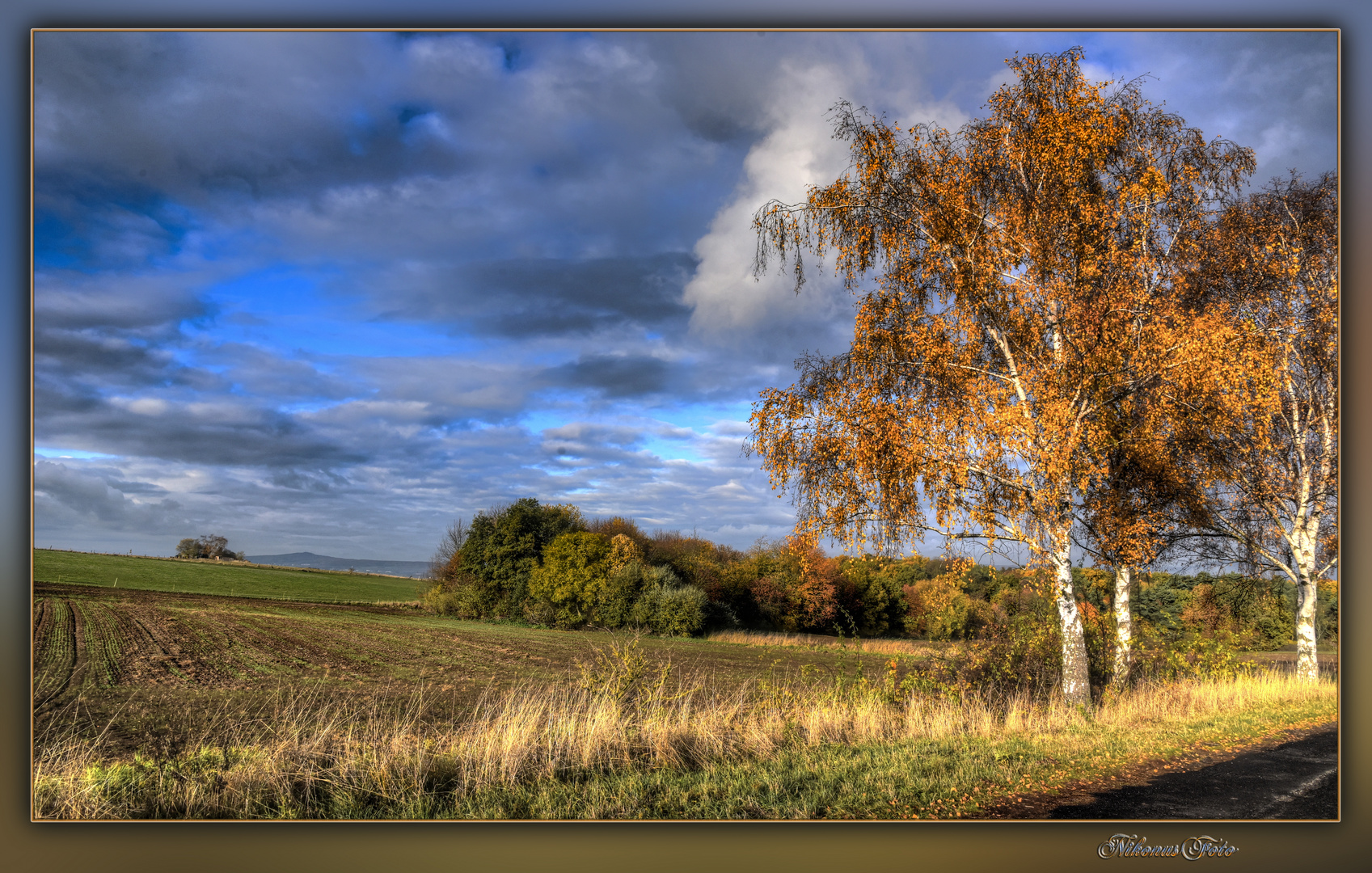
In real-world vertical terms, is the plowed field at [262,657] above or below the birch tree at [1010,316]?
below

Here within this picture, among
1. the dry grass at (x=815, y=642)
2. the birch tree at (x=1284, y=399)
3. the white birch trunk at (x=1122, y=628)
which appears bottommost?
the dry grass at (x=815, y=642)

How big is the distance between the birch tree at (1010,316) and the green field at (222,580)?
27.2 ft

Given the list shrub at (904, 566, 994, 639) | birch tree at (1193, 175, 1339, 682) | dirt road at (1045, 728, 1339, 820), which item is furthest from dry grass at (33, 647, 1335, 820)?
birch tree at (1193, 175, 1339, 682)

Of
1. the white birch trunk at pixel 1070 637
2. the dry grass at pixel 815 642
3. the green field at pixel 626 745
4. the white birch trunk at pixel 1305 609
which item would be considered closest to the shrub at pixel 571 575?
the dry grass at pixel 815 642

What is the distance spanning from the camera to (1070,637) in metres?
8.29

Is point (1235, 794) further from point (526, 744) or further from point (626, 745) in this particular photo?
point (526, 744)

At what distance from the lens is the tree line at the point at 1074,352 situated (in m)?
7.91

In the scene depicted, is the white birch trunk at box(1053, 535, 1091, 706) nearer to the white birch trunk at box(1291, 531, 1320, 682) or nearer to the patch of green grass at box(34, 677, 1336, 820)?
the patch of green grass at box(34, 677, 1336, 820)

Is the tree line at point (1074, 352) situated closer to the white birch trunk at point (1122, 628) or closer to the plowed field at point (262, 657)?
the white birch trunk at point (1122, 628)

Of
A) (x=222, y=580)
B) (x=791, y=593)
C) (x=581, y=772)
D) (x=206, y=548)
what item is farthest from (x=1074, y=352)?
(x=222, y=580)

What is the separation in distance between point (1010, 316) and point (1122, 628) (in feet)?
15.5

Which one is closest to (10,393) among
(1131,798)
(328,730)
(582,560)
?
(328,730)

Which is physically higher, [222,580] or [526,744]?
[526,744]

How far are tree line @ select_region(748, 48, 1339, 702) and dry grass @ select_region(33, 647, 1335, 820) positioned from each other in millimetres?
1756
